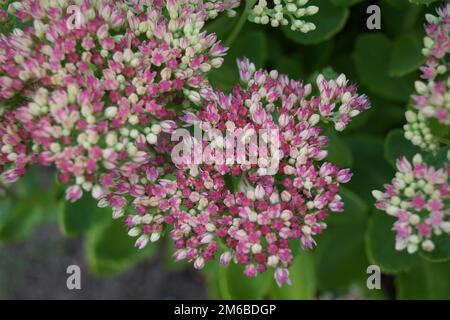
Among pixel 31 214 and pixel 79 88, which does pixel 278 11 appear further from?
pixel 31 214

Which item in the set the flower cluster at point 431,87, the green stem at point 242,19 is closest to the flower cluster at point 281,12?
the green stem at point 242,19

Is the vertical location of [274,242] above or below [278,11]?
below

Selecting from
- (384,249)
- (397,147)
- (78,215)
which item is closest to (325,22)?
(397,147)

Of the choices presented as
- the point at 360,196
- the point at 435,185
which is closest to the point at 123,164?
the point at 435,185

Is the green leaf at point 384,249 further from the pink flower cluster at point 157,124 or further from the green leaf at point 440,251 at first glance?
the pink flower cluster at point 157,124

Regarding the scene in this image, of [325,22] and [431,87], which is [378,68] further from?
[431,87]

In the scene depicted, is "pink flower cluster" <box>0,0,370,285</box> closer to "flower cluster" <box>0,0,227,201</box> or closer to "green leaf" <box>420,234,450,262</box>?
"flower cluster" <box>0,0,227,201</box>
